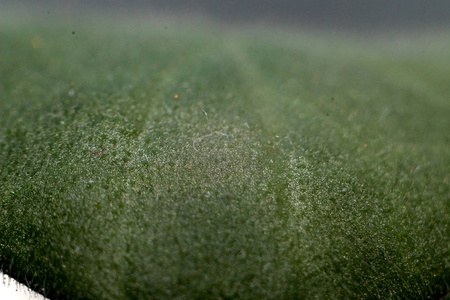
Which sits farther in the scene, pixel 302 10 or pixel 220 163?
pixel 302 10

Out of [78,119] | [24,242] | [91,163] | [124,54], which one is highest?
[124,54]

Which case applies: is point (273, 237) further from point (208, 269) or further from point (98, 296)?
point (98, 296)

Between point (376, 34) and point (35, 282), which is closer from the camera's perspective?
point (35, 282)

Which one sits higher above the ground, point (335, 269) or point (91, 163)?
point (91, 163)

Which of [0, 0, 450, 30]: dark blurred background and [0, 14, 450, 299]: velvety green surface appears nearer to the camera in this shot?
[0, 14, 450, 299]: velvety green surface

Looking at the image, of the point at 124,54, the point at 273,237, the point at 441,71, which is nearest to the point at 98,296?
the point at 273,237
